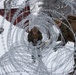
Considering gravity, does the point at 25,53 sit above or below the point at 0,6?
below

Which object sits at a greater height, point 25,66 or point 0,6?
point 0,6

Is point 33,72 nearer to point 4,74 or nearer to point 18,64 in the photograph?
point 18,64

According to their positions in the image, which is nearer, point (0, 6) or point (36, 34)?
point (36, 34)

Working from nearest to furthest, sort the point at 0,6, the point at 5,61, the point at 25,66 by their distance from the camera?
the point at 25,66
the point at 5,61
the point at 0,6

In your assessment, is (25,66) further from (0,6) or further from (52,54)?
(0,6)

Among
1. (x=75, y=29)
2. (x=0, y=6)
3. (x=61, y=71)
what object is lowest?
(x=61, y=71)

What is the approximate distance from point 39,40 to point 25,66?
5.80ft

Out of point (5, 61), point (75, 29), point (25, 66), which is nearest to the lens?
point (25, 66)

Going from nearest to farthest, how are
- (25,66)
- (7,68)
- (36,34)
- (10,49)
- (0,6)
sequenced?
(10,49)
(25,66)
(7,68)
(36,34)
(0,6)

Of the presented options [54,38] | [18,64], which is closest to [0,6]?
[54,38]

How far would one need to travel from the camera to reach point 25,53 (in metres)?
3.28

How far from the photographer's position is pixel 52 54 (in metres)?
4.22

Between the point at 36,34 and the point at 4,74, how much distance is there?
5.30 ft

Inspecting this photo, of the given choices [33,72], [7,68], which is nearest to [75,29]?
[7,68]
